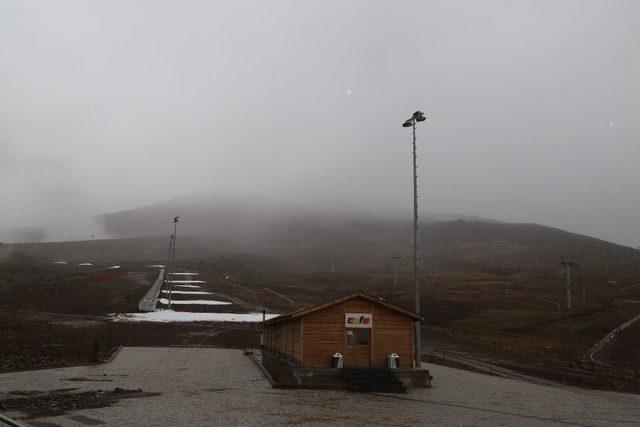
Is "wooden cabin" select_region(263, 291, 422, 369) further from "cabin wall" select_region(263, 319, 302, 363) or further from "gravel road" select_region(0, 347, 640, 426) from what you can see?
"gravel road" select_region(0, 347, 640, 426)

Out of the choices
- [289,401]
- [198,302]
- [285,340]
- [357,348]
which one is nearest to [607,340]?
[357,348]

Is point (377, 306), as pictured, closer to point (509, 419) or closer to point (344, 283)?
point (509, 419)

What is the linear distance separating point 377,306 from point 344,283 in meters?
120

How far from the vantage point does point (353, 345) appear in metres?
29.1

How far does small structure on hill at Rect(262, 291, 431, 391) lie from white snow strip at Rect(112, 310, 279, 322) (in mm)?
35608

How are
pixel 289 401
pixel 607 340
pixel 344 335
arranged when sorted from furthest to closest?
pixel 607 340
pixel 344 335
pixel 289 401

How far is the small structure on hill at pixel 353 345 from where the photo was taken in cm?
2781

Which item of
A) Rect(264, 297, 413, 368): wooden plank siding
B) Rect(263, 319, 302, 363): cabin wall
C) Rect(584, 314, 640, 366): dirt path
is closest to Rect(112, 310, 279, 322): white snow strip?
Rect(263, 319, 302, 363): cabin wall

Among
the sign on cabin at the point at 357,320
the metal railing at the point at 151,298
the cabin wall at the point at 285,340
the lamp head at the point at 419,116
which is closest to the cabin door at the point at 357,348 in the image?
the sign on cabin at the point at 357,320

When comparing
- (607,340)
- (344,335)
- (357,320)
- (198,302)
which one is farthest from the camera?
(198,302)

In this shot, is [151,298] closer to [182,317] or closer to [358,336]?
[182,317]

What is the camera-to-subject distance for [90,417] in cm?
1825

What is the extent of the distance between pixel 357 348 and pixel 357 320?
1.59m

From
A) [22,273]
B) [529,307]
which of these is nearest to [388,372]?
[529,307]
